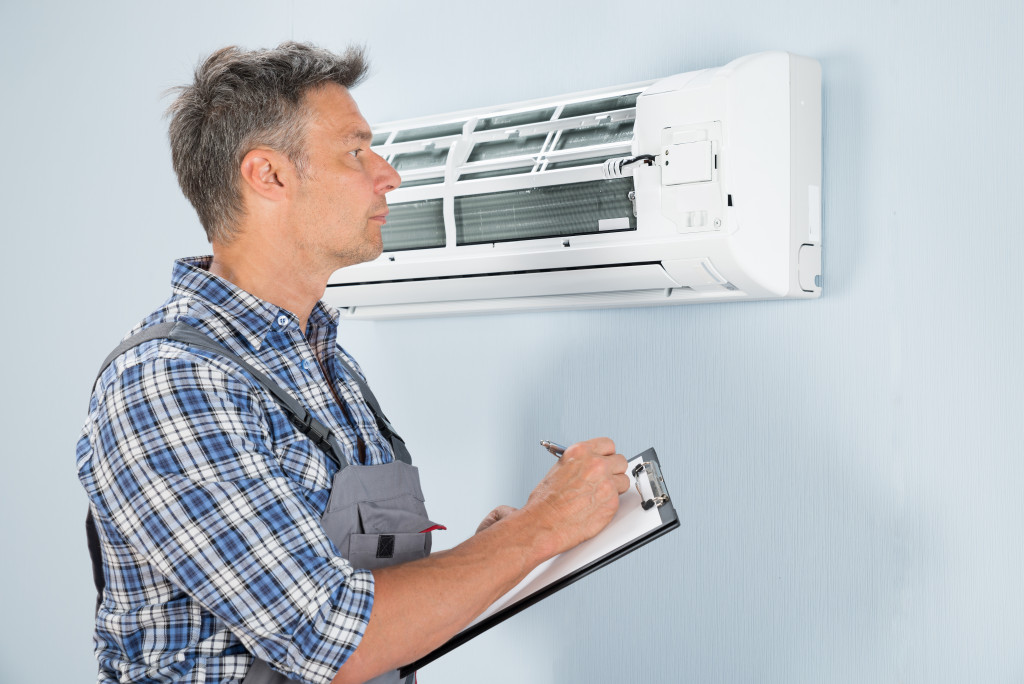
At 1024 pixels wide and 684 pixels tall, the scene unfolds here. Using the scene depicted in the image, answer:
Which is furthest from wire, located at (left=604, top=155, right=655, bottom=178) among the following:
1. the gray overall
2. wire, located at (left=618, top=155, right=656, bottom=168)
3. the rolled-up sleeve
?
the rolled-up sleeve

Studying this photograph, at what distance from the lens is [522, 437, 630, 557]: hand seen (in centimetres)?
108

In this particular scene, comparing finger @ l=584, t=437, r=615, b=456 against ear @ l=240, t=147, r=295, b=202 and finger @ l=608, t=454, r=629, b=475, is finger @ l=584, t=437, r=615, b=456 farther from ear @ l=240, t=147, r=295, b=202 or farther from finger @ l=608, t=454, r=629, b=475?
ear @ l=240, t=147, r=295, b=202

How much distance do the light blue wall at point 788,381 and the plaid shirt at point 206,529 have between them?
2.10ft

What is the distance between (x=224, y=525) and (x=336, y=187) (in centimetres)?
48

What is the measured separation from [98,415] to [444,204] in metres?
0.71

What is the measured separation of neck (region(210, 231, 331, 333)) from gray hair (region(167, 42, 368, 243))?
0.02 metres

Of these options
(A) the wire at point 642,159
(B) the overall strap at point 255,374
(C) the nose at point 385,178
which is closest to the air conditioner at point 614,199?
(A) the wire at point 642,159

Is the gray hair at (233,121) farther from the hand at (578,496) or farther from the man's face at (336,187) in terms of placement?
the hand at (578,496)

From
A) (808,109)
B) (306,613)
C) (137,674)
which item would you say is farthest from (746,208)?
(137,674)

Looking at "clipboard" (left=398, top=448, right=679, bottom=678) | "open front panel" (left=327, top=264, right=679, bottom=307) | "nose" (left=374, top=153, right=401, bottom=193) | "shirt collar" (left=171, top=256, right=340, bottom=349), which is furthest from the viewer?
"open front panel" (left=327, top=264, right=679, bottom=307)

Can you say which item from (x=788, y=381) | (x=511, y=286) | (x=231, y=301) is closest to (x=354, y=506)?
(x=231, y=301)

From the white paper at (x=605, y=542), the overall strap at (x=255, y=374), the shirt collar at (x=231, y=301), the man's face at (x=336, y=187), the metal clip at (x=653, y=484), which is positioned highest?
the man's face at (x=336, y=187)

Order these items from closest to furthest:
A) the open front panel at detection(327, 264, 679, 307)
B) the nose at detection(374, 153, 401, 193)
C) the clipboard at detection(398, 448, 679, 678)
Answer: the clipboard at detection(398, 448, 679, 678) < the nose at detection(374, 153, 401, 193) < the open front panel at detection(327, 264, 679, 307)

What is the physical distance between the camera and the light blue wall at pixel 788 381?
49.5 inches
